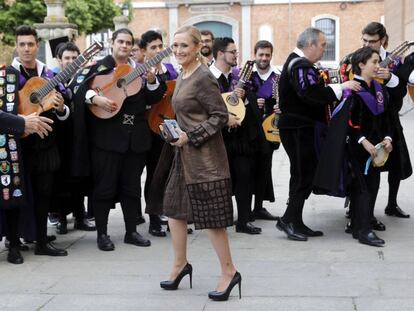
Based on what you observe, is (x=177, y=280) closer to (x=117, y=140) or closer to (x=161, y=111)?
(x=117, y=140)

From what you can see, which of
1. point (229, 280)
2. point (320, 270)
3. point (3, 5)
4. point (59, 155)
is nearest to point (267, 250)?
point (320, 270)

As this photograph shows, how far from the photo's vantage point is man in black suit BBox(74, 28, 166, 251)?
265 inches

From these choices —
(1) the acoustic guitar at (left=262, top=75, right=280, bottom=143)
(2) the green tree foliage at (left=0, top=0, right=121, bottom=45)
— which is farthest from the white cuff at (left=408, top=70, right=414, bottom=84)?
(2) the green tree foliage at (left=0, top=0, right=121, bottom=45)

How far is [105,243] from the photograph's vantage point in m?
6.79

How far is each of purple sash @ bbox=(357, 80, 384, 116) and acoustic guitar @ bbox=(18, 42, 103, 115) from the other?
2498mm

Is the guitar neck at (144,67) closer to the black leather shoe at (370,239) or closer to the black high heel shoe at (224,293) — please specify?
the black high heel shoe at (224,293)

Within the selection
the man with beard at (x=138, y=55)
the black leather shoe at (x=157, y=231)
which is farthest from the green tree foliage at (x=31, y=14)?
the black leather shoe at (x=157, y=231)

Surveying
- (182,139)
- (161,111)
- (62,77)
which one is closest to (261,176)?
(161,111)

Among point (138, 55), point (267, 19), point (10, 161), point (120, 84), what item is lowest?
point (10, 161)

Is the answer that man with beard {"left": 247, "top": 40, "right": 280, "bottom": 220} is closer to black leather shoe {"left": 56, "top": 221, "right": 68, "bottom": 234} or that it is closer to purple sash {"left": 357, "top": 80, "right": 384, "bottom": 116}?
purple sash {"left": 357, "top": 80, "right": 384, "bottom": 116}

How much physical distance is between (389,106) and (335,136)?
2.87ft

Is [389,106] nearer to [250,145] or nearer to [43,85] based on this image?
[250,145]

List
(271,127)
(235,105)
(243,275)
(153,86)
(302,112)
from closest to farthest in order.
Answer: (243,275) → (153,86) → (302,112) → (235,105) → (271,127)

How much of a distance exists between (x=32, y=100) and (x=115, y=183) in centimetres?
113
